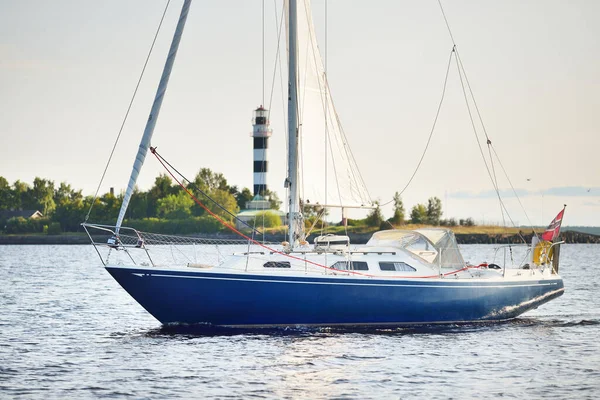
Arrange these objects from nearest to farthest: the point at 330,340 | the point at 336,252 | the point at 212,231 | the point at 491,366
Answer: the point at 491,366 → the point at 330,340 → the point at 336,252 → the point at 212,231

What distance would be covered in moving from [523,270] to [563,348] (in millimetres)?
5227

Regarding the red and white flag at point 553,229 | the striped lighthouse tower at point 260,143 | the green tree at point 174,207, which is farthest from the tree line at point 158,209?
the red and white flag at point 553,229

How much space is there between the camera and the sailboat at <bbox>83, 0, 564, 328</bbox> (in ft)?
82.0

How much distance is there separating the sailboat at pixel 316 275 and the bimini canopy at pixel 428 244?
0.04 meters

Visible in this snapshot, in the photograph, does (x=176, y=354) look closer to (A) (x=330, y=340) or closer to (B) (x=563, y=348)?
(A) (x=330, y=340)

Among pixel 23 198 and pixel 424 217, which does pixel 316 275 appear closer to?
pixel 424 217

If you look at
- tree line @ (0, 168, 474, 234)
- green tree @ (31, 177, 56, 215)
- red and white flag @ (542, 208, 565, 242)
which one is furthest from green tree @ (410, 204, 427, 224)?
red and white flag @ (542, 208, 565, 242)

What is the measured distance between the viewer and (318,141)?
92.3ft

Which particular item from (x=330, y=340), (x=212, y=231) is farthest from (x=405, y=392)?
(x=212, y=231)

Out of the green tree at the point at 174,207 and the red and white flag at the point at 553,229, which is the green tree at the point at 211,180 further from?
the red and white flag at the point at 553,229

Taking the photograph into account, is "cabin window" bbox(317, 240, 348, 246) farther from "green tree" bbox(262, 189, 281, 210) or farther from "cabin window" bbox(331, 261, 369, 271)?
"green tree" bbox(262, 189, 281, 210)

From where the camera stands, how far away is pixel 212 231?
131 m

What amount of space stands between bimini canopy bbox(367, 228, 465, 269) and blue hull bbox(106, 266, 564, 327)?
132cm

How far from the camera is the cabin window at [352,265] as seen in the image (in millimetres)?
26094
